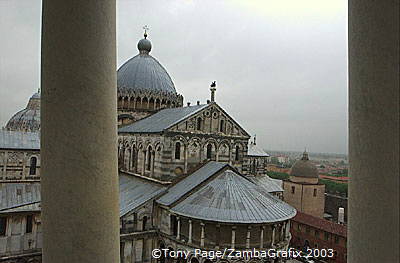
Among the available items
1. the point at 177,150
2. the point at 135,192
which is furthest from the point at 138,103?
the point at 135,192

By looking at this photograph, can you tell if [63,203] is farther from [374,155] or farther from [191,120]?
[191,120]

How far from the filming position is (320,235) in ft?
92.0

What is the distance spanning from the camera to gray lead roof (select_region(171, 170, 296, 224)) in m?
15.0

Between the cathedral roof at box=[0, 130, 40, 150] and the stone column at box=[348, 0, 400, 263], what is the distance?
26.9 metres

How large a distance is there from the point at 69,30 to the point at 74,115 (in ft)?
2.68

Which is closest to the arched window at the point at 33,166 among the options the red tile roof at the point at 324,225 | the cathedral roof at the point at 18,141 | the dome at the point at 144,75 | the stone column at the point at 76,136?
the cathedral roof at the point at 18,141

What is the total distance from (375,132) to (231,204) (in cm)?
1380

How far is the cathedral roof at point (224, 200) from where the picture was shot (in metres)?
15.1

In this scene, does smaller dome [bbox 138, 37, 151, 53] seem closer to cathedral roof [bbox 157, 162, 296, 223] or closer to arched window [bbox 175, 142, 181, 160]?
arched window [bbox 175, 142, 181, 160]

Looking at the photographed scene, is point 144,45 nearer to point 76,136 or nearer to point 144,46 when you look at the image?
point 144,46

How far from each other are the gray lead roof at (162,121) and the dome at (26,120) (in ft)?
76.5

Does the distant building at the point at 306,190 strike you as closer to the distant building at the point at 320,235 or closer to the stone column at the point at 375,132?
the distant building at the point at 320,235

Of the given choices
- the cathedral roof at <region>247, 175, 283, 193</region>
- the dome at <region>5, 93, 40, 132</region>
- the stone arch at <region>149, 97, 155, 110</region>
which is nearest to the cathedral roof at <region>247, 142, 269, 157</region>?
the cathedral roof at <region>247, 175, 283, 193</region>

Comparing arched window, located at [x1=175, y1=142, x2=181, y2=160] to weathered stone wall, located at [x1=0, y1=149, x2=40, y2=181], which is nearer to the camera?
arched window, located at [x1=175, y1=142, x2=181, y2=160]
